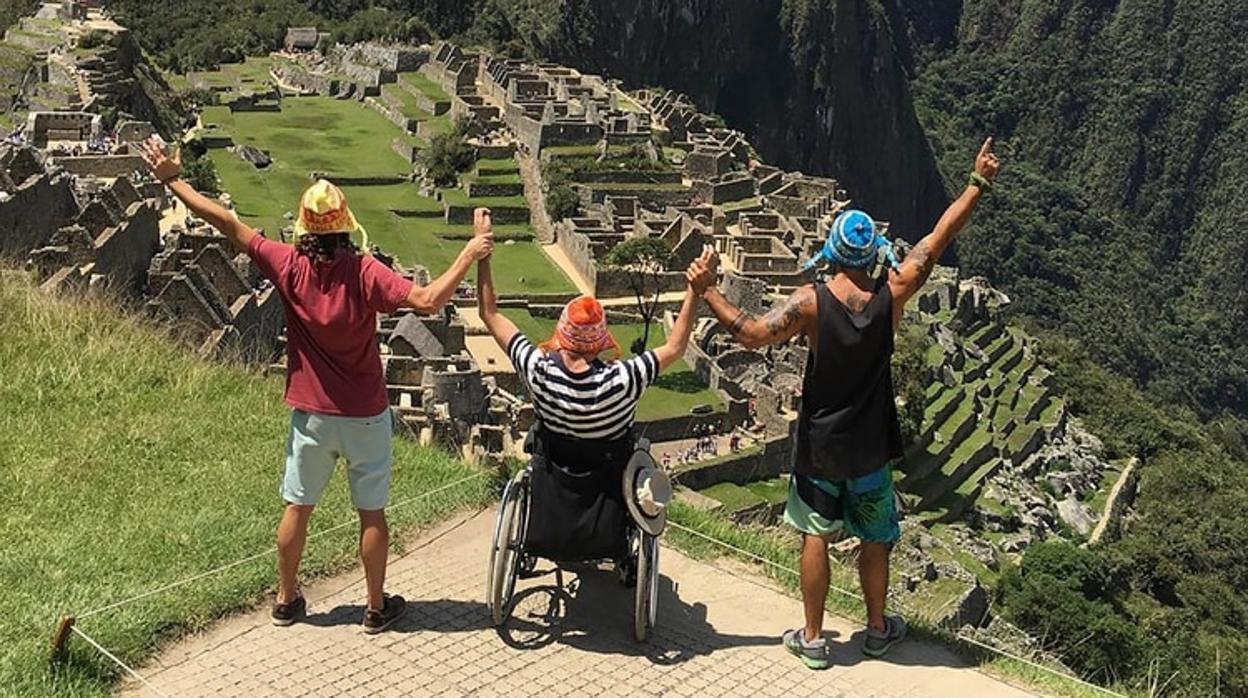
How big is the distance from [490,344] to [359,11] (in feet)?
197

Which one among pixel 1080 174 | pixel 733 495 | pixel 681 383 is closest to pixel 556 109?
pixel 681 383

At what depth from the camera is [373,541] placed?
21.3ft

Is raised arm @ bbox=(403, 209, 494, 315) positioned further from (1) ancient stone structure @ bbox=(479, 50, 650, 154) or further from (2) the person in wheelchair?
(1) ancient stone structure @ bbox=(479, 50, 650, 154)

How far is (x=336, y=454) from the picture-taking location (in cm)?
654

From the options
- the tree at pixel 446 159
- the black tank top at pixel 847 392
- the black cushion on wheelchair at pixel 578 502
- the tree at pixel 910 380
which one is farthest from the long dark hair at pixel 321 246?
the tree at pixel 446 159

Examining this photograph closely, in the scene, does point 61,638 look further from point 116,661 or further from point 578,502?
point 578,502

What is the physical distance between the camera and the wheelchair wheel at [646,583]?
648 centimetres

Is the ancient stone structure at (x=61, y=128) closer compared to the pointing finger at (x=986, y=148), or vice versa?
the pointing finger at (x=986, y=148)

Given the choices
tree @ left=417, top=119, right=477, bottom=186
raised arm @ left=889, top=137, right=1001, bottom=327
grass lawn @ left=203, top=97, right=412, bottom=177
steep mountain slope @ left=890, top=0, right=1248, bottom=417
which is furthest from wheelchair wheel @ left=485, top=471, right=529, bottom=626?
steep mountain slope @ left=890, top=0, right=1248, bottom=417

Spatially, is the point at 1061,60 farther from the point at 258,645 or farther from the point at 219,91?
the point at 258,645

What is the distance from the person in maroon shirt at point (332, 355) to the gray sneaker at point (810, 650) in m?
2.04

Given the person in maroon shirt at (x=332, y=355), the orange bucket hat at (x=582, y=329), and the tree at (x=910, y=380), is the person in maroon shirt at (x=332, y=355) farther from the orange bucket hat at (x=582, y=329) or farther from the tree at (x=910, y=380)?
the tree at (x=910, y=380)

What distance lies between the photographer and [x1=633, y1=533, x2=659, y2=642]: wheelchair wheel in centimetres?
648

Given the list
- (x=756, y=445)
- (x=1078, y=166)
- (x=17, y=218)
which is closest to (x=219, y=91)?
(x=756, y=445)
